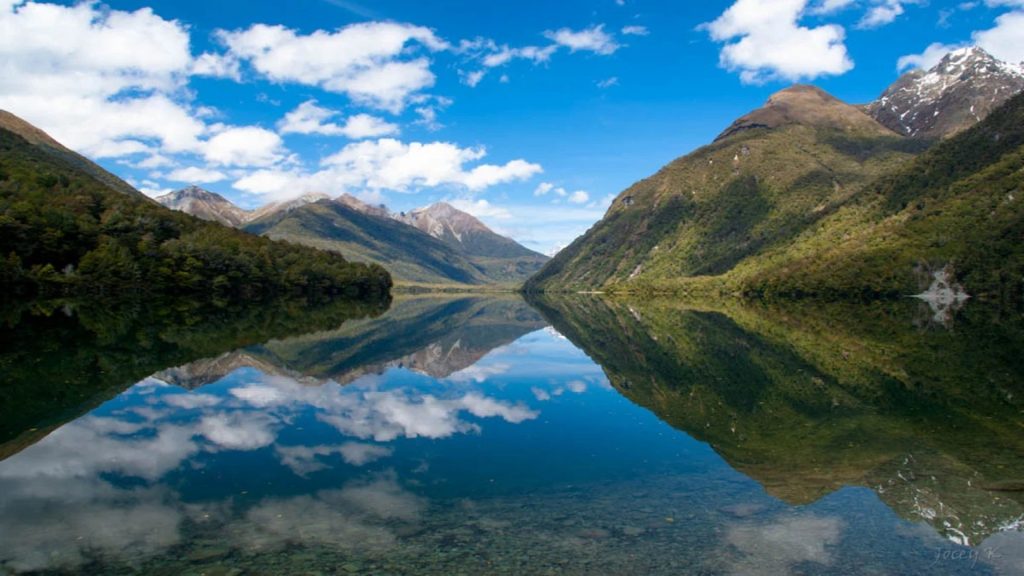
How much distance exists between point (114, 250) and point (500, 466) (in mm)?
114771

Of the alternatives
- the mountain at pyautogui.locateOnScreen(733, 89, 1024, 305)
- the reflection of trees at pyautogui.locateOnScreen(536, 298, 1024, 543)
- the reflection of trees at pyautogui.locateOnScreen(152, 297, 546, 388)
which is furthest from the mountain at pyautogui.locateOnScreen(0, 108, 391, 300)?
the mountain at pyautogui.locateOnScreen(733, 89, 1024, 305)

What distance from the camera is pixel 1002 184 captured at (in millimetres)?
179750

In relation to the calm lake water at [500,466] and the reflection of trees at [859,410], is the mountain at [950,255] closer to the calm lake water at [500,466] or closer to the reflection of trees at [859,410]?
the reflection of trees at [859,410]

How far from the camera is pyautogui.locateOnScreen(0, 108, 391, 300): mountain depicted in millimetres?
98250

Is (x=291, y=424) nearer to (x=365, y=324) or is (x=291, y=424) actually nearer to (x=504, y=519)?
(x=504, y=519)

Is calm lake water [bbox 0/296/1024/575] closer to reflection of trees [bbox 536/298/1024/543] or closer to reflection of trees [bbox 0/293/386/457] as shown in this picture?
reflection of trees [bbox 536/298/1024/543]

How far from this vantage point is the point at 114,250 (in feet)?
358

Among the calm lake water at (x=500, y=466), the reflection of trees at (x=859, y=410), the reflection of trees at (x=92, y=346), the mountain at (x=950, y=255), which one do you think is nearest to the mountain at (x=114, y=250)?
the reflection of trees at (x=92, y=346)

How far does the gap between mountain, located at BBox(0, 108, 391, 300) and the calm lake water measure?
6868cm

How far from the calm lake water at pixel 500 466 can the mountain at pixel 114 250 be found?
68.7 meters

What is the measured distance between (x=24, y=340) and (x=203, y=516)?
42.4 m

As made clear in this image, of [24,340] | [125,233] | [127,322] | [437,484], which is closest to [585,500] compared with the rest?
[437,484]

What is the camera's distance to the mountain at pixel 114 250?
9825cm

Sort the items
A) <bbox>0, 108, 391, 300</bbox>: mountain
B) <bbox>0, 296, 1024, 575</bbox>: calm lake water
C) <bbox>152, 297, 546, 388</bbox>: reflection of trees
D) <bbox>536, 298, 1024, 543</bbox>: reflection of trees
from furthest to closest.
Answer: <bbox>0, 108, 391, 300</bbox>: mountain < <bbox>152, 297, 546, 388</bbox>: reflection of trees < <bbox>536, 298, 1024, 543</bbox>: reflection of trees < <bbox>0, 296, 1024, 575</bbox>: calm lake water
